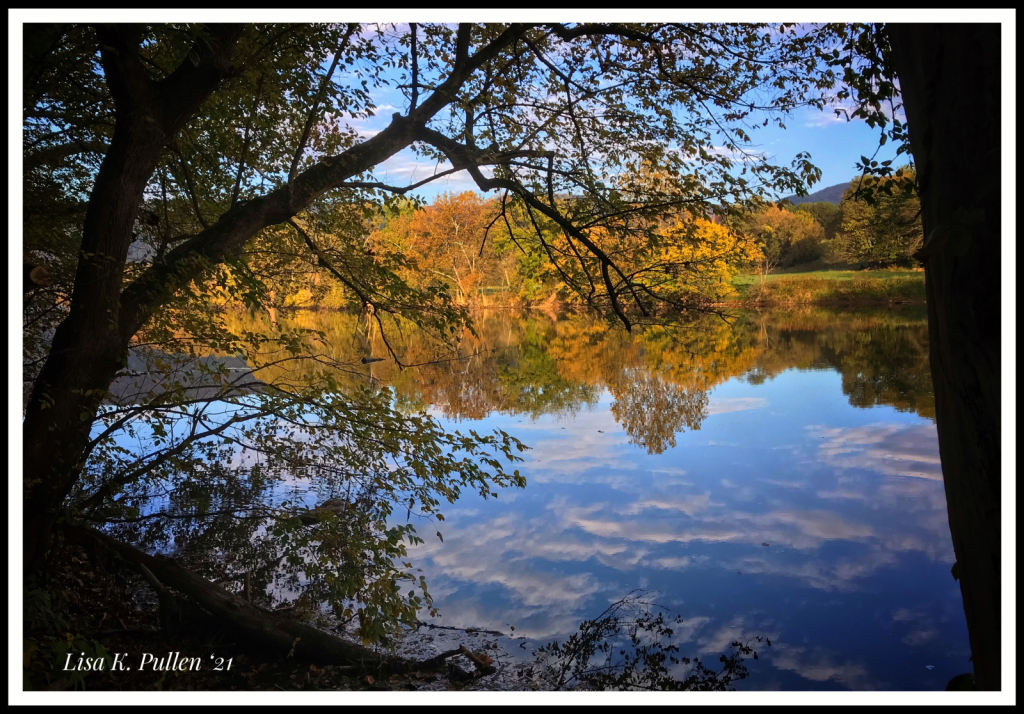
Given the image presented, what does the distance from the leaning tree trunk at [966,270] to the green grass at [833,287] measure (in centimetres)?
2955

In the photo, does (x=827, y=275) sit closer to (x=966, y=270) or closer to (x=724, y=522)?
(x=724, y=522)

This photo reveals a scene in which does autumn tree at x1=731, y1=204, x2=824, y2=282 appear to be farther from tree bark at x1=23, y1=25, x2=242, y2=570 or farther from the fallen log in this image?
tree bark at x1=23, y1=25, x2=242, y2=570

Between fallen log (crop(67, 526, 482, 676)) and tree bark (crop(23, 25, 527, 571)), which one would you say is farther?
fallen log (crop(67, 526, 482, 676))

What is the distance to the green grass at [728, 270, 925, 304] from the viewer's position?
2973 centimetres

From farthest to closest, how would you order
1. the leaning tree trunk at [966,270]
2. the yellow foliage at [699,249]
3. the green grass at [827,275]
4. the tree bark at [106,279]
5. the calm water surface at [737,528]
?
the green grass at [827,275]
the calm water surface at [737,528]
the yellow foliage at [699,249]
the tree bark at [106,279]
the leaning tree trunk at [966,270]

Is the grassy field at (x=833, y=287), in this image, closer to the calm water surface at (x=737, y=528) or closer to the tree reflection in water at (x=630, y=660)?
the calm water surface at (x=737, y=528)

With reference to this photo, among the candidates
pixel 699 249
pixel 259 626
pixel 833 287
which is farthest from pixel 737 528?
pixel 833 287

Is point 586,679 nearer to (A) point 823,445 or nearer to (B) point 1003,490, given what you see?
(B) point 1003,490

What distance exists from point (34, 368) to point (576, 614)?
422 cm

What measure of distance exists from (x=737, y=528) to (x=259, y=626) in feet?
15.4

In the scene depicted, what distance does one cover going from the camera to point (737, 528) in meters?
6.74

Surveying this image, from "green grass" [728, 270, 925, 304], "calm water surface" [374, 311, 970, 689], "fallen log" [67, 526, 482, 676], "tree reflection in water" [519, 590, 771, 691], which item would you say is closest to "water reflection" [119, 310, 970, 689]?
"calm water surface" [374, 311, 970, 689]

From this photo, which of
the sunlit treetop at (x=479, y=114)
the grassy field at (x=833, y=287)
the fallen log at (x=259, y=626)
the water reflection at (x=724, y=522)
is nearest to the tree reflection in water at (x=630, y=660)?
the water reflection at (x=724, y=522)

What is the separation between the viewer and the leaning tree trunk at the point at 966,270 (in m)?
1.38
